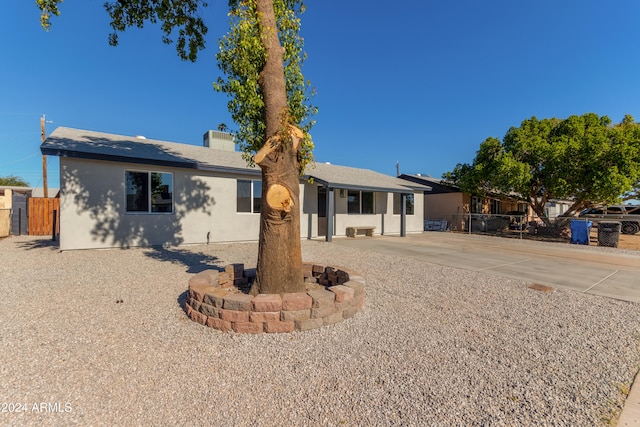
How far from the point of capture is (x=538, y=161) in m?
15.5

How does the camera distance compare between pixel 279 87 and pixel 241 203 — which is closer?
pixel 279 87

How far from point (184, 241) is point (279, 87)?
750cm

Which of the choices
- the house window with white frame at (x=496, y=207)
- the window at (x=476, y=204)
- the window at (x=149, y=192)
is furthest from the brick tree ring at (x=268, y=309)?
the house window with white frame at (x=496, y=207)

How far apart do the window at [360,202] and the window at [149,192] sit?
7.77m

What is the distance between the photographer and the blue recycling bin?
1283 centimetres

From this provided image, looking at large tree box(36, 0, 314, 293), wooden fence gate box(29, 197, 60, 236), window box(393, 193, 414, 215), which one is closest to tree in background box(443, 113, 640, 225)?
window box(393, 193, 414, 215)

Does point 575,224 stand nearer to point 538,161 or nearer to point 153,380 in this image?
point 538,161

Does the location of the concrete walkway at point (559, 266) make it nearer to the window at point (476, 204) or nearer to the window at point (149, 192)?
the window at point (149, 192)

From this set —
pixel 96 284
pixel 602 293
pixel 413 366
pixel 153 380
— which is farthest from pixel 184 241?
pixel 602 293

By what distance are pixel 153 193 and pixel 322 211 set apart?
7394 millimetres

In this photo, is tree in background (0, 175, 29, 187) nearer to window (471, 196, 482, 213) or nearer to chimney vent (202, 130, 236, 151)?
chimney vent (202, 130, 236, 151)

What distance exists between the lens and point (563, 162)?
46.6 feet

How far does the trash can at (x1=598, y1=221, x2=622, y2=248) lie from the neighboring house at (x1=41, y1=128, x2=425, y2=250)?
10.2 meters

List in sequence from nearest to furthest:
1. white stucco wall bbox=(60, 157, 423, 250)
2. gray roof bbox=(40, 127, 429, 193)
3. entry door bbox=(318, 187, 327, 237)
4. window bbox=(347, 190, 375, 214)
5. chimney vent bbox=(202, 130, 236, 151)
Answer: gray roof bbox=(40, 127, 429, 193) < white stucco wall bbox=(60, 157, 423, 250) < entry door bbox=(318, 187, 327, 237) < window bbox=(347, 190, 375, 214) < chimney vent bbox=(202, 130, 236, 151)
